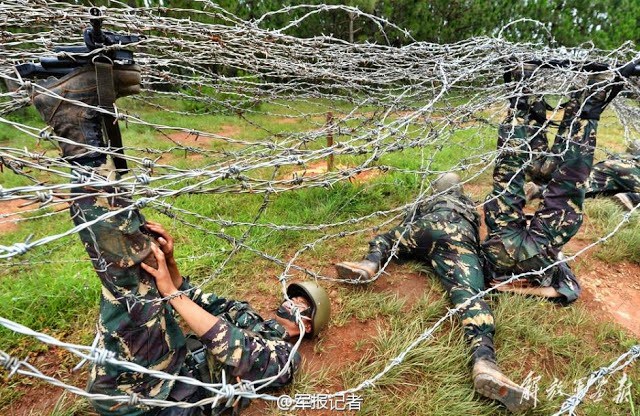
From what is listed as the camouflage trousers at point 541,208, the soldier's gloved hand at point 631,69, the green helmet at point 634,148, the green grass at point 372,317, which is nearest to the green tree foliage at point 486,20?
the green helmet at point 634,148

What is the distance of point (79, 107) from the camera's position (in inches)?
50.3

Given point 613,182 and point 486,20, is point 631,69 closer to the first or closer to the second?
point 613,182

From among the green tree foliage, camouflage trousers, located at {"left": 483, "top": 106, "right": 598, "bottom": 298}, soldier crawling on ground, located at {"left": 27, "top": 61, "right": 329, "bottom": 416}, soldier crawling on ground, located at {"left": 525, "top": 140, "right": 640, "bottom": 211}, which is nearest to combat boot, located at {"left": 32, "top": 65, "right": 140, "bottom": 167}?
soldier crawling on ground, located at {"left": 27, "top": 61, "right": 329, "bottom": 416}

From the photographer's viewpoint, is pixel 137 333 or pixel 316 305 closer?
pixel 137 333

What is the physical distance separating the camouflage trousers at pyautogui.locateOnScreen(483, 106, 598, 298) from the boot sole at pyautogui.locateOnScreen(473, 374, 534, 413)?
92cm

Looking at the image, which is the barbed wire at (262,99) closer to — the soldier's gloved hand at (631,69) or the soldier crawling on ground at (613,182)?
the soldier's gloved hand at (631,69)

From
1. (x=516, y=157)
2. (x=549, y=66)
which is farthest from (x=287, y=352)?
(x=549, y=66)

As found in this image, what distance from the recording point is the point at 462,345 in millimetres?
2059

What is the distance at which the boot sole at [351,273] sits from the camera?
246 cm

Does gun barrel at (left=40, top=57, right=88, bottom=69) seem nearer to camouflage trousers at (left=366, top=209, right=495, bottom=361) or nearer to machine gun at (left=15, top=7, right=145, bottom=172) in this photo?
machine gun at (left=15, top=7, right=145, bottom=172)

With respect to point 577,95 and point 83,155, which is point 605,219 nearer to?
point 577,95

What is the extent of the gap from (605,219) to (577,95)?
1642 millimetres

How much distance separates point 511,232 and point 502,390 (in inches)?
43.3

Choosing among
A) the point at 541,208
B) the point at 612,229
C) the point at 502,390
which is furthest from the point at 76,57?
the point at 612,229
